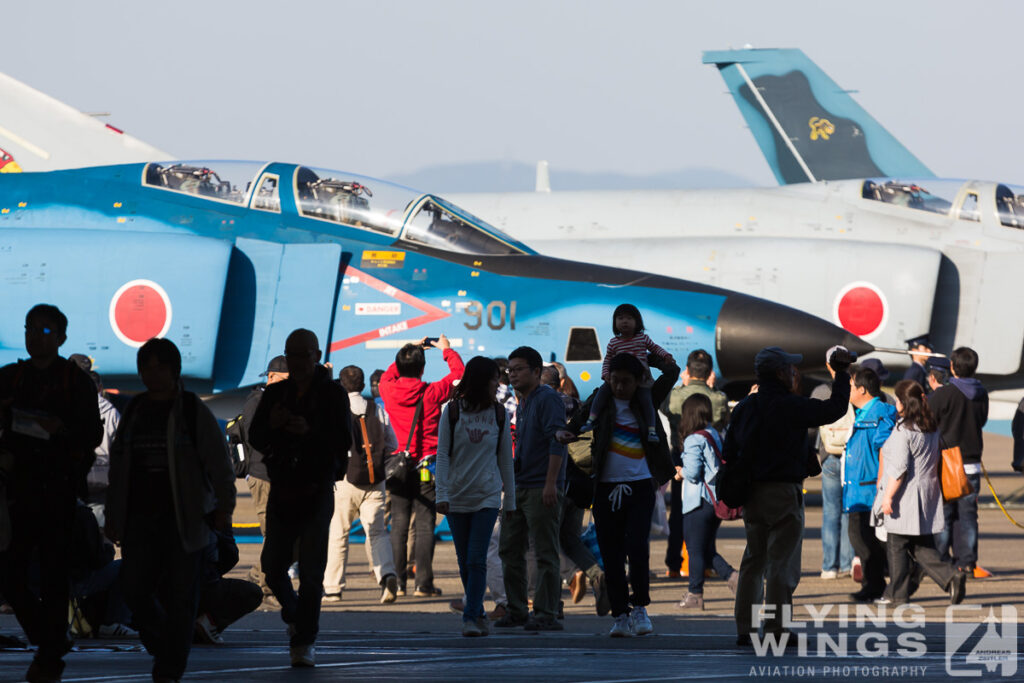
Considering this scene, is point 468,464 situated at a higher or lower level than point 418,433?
lower

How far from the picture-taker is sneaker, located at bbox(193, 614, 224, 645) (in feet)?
24.8

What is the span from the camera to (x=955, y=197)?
1848 centimetres

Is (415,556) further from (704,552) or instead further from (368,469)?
(704,552)

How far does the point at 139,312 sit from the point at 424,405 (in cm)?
381

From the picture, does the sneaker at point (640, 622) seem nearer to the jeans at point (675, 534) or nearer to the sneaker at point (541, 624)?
the sneaker at point (541, 624)

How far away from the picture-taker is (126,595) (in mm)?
5863

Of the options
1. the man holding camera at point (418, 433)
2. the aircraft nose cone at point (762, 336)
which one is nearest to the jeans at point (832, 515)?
the aircraft nose cone at point (762, 336)

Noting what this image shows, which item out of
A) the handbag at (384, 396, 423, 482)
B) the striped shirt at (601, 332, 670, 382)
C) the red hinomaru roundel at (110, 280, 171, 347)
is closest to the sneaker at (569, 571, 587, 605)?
the handbag at (384, 396, 423, 482)

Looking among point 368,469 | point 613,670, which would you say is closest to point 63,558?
point 613,670

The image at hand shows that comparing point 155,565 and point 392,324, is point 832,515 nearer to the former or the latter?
point 392,324

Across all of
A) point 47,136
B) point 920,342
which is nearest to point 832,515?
point 920,342

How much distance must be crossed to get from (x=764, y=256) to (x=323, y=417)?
11.5 m

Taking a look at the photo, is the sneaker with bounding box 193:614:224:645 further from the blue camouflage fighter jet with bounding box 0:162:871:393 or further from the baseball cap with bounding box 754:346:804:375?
the blue camouflage fighter jet with bounding box 0:162:871:393

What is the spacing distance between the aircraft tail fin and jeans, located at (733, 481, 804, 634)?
20.1 m
